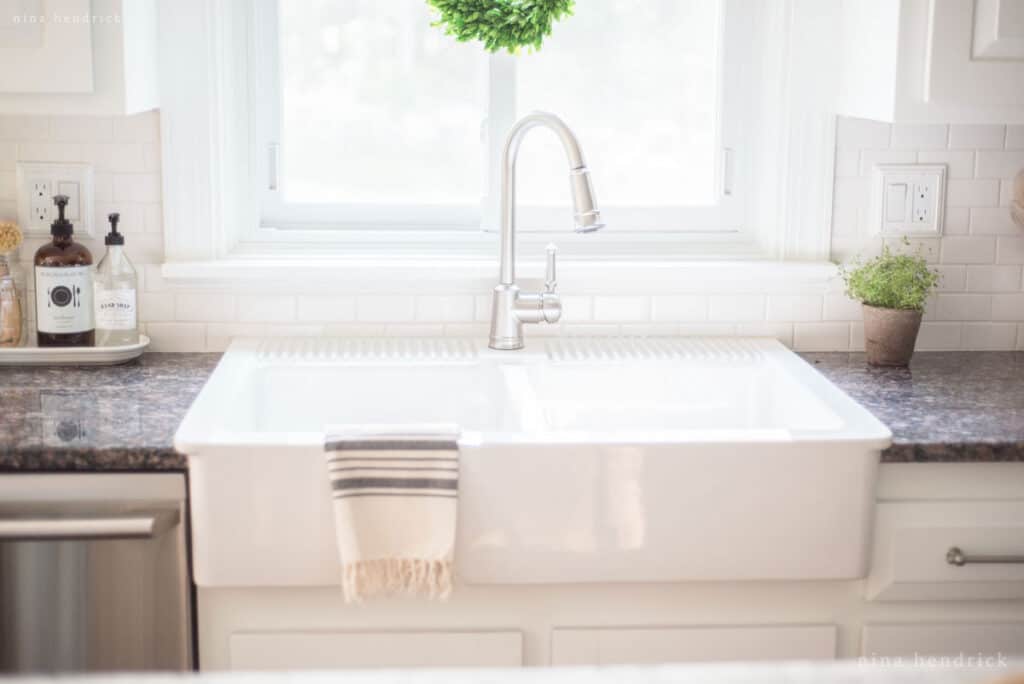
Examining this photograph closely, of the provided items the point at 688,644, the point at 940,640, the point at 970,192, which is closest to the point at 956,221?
the point at 970,192

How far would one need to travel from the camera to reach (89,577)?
1.88 m

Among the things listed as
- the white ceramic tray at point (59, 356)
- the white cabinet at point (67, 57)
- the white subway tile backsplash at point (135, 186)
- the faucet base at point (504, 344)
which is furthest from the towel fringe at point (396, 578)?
the white subway tile backsplash at point (135, 186)

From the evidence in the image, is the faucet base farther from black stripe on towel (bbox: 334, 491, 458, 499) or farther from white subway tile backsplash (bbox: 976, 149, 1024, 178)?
white subway tile backsplash (bbox: 976, 149, 1024, 178)

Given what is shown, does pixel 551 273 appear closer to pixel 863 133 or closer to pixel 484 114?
pixel 484 114

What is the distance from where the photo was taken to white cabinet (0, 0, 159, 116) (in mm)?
2105

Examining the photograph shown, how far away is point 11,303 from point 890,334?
5.29ft

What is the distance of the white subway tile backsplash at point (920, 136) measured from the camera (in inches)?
100

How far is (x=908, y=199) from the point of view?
8.39ft

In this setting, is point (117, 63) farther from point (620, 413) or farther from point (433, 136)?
point (620, 413)

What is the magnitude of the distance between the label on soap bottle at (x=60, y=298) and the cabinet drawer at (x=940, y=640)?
1.47 metres

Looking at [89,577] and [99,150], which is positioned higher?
[99,150]

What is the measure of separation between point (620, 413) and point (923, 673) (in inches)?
61.5

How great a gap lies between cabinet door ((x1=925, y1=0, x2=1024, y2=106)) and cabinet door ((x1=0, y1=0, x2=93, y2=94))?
138 centimetres

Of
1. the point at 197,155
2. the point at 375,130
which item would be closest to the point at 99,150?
the point at 197,155
